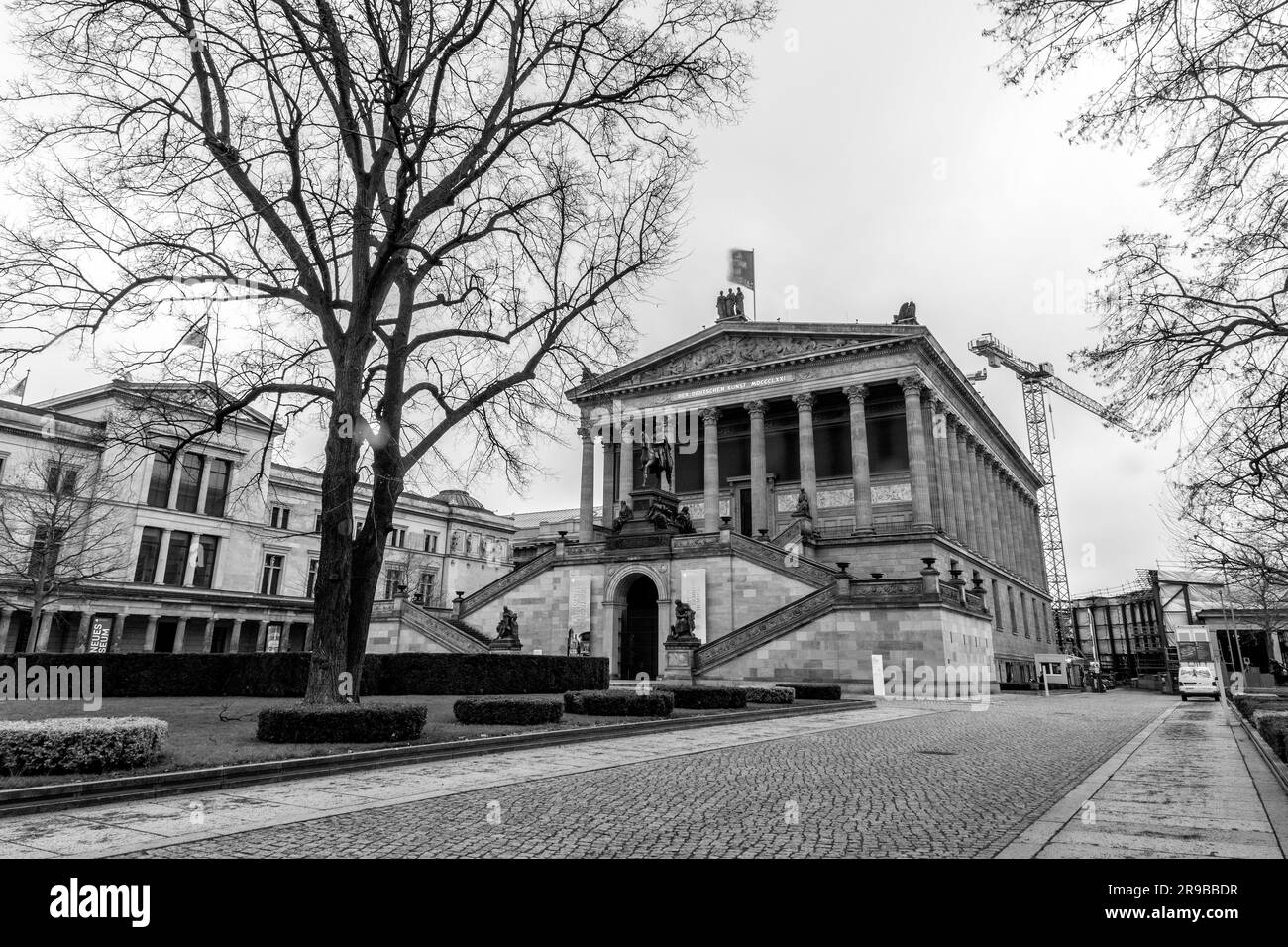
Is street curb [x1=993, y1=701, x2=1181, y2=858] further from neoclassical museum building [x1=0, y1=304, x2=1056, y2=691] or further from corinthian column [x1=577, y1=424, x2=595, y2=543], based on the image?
corinthian column [x1=577, y1=424, x2=595, y2=543]

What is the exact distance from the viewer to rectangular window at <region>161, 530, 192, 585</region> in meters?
50.3

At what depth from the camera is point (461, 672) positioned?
26.7m

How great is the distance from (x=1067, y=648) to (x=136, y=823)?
9794 cm

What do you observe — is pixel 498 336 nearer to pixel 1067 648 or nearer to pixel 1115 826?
pixel 1115 826

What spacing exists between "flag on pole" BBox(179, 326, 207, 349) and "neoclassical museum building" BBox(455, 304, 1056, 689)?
81.1 feet

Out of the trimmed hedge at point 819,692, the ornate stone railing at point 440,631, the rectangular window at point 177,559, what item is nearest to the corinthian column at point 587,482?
the ornate stone railing at point 440,631

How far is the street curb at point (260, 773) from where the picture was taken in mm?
8016

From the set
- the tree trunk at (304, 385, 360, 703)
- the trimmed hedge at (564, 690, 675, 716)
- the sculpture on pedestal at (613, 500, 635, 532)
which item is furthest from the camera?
the sculpture on pedestal at (613, 500, 635, 532)

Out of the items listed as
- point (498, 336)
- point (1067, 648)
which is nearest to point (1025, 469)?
point (1067, 648)

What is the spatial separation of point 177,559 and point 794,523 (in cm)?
4175

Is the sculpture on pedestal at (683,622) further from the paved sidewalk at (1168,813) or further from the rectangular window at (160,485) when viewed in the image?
the rectangular window at (160,485)

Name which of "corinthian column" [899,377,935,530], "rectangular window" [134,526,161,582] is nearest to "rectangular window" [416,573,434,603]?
"rectangular window" [134,526,161,582]

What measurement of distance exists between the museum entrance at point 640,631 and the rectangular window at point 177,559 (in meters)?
32.2
